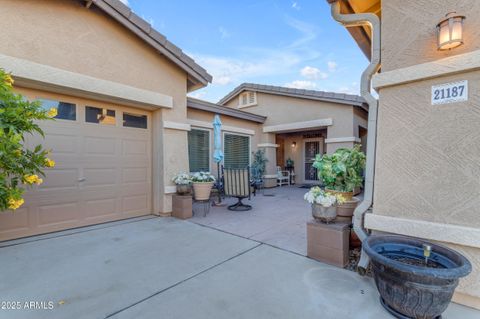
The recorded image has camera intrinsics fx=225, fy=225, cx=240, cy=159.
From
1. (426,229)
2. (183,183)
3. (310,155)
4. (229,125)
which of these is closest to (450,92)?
(426,229)

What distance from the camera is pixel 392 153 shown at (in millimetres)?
2547

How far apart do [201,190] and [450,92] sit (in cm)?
459

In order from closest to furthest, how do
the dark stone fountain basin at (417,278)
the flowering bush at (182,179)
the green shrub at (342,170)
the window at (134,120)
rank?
the dark stone fountain basin at (417,278)
the green shrub at (342,170)
the window at (134,120)
the flowering bush at (182,179)

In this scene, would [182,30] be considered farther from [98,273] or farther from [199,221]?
[98,273]

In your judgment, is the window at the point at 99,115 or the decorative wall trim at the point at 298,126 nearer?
the window at the point at 99,115

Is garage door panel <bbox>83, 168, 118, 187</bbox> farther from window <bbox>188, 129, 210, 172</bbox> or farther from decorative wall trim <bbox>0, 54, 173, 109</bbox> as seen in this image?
window <bbox>188, 129, 210, 172</bbox>

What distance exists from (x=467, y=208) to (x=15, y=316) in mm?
4220

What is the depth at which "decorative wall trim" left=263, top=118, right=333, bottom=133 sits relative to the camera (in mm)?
8523

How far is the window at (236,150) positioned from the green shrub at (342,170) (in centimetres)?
531

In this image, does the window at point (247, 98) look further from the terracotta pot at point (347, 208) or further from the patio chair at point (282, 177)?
the terracotta pot at point (347, 208)

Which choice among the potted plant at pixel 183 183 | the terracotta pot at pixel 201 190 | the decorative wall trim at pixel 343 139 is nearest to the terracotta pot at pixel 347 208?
the terracotta pot at pixel 201 190

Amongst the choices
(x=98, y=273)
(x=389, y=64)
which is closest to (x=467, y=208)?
(x=389, y=64)

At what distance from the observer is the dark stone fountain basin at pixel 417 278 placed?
5.63 ft

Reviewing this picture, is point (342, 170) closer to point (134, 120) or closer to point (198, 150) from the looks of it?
point (134, 120)
